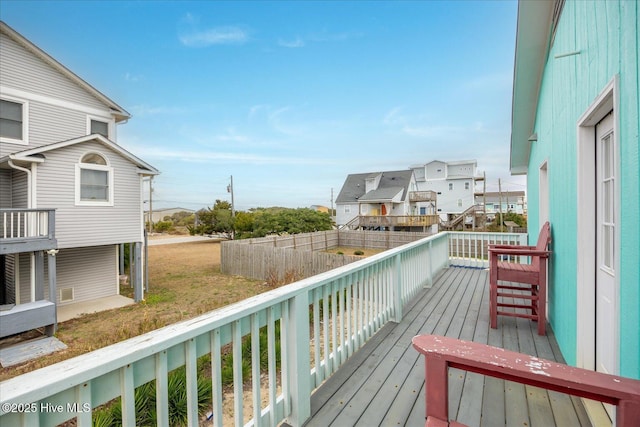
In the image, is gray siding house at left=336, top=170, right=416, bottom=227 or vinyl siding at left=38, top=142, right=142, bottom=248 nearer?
vinyl siding at left=38, top=142, right=142, bottom=248

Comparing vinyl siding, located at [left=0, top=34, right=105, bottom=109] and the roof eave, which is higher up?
vinyl siding, located at [left=0, top=34, right=105, bottom=109]

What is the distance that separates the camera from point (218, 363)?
1350 millimetres

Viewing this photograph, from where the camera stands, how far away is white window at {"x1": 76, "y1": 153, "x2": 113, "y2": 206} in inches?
295

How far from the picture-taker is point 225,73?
517 inches

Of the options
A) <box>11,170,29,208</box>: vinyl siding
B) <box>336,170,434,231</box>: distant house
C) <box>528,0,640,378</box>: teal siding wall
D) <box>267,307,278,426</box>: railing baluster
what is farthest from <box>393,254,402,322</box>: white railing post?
<box>336,170,434,231</box>: distant house

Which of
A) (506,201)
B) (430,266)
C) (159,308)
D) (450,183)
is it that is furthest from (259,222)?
(506,201)

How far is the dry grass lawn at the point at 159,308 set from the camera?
5.15 m

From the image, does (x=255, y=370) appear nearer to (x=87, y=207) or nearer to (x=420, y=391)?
(x=420, y=391)

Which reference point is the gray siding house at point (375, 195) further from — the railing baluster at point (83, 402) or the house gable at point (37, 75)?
the railing baluster at point (83, 402)

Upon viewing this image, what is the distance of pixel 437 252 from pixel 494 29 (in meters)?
6.58

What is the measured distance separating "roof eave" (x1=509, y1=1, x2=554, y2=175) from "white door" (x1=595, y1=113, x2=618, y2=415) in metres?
2.32

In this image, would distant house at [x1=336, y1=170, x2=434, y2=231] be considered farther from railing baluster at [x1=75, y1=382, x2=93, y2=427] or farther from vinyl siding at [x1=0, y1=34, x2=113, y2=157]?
railing baluster at [x1=75, y1=382, x2=93, y2=427]

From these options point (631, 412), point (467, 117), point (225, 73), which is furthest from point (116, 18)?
point (467, 117)

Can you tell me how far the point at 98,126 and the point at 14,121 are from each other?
1.93 metres
